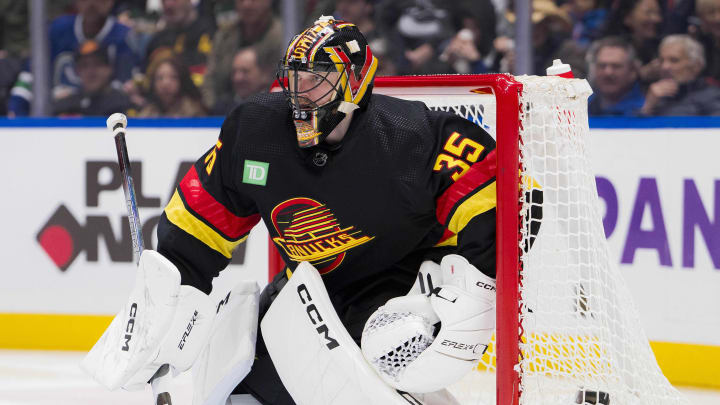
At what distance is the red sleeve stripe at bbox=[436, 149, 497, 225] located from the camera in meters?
1.91

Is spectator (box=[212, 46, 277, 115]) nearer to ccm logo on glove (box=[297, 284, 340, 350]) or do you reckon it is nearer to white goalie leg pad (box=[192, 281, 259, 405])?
white goalie leg pad (box=[192, 281, 259, 405])

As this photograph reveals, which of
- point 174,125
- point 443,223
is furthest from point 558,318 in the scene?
point 174,125

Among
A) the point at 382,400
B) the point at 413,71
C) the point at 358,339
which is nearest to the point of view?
the point at 382,400

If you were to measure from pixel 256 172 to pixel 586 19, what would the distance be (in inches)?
92.8

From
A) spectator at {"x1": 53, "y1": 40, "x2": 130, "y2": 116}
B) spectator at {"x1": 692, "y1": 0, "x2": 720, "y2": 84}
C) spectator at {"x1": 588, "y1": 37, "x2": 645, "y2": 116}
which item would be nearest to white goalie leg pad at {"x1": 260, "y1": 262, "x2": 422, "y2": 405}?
spectator at {"x1": 588, "y1": 37, "x2": 645, "y2": 116}

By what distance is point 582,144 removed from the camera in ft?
6.70

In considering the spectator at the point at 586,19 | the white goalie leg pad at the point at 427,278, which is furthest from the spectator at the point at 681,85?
the white goalie leg pad at the point at 427,278

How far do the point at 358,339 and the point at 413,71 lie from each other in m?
2.33

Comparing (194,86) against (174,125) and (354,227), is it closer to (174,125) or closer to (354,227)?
(174,125)

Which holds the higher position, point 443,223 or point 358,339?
point 443,223

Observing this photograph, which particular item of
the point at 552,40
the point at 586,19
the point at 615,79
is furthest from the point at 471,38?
the point at 615,79

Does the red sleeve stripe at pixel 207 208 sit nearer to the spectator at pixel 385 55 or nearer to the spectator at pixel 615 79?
the spectator at pixel 615 79

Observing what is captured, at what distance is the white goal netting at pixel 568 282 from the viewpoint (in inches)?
75.8

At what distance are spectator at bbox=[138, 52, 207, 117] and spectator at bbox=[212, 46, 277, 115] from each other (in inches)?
4.7
